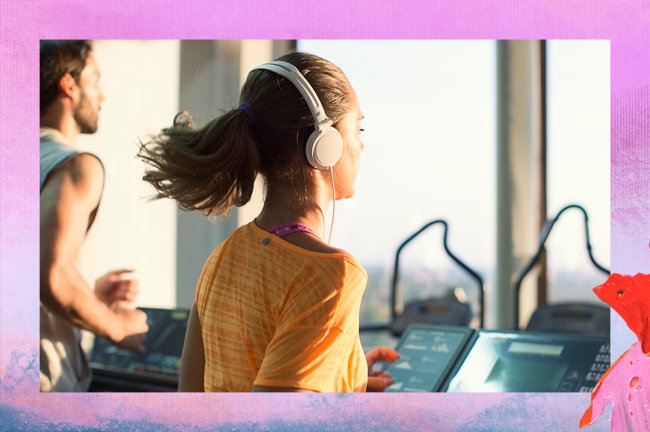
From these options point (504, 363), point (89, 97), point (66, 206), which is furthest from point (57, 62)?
point (504, 363)

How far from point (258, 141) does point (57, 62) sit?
3.01 feet

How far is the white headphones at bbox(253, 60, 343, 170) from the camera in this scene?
174 cm

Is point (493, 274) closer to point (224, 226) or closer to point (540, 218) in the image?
point (540, 218)

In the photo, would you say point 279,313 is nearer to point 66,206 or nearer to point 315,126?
point 315,126

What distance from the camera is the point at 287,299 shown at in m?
1.73

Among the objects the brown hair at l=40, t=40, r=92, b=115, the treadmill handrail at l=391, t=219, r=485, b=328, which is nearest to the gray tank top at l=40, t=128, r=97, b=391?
the brown hair at l=40, t=40, r=92, b=115

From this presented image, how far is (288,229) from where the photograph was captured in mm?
1750

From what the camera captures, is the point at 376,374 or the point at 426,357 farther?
the point at 426,357

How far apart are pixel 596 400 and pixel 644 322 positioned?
0.76 feet

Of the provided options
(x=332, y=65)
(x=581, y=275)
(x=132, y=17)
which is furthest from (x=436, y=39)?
(x=581, y=275)

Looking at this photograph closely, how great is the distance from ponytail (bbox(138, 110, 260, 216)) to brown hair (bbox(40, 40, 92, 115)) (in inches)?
20.3

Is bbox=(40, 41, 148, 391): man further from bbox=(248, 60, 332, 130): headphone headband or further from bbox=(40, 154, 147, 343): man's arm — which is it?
bbox=(248, 60, 332, 130): headphone headband

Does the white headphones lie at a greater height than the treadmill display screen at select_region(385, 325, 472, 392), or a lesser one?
greater

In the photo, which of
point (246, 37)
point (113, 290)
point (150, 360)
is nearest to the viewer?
point (246, 37)
